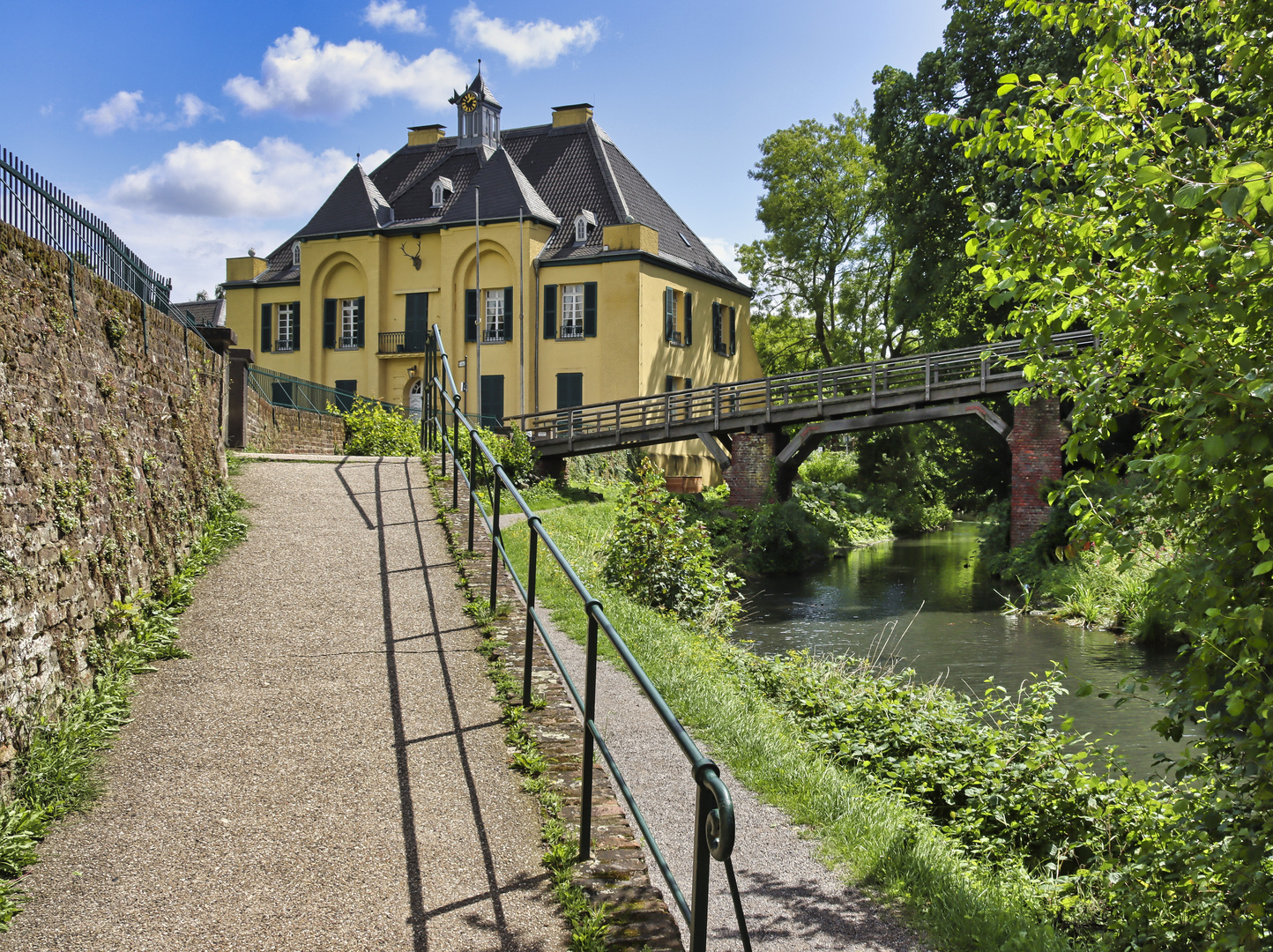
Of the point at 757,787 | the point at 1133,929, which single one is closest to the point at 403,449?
the point at 757,787

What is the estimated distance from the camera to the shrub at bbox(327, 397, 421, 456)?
16109mm

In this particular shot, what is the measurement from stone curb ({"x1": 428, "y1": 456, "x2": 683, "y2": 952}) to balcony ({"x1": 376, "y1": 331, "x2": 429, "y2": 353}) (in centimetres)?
2755

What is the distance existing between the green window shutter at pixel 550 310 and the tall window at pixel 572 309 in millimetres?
274

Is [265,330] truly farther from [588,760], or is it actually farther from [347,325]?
[588,760]

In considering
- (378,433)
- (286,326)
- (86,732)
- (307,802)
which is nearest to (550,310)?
(286,326)

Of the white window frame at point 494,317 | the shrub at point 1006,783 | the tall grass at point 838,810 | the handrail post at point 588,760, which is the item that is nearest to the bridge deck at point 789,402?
the white window frame at point 494,317

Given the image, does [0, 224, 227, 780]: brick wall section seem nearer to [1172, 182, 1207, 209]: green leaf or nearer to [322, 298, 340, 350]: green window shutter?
[1172, 182, 1207, 209]: green leaf

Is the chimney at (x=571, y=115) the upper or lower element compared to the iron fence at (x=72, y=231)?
upper

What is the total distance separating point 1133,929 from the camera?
5.04m

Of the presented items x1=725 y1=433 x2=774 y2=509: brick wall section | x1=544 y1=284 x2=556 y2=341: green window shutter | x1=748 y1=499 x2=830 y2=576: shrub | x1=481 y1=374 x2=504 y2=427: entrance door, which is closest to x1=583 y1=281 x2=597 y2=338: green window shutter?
x1=544 y1=284 x2=556 y2=341: green window shutter

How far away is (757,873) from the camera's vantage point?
5.18 meters

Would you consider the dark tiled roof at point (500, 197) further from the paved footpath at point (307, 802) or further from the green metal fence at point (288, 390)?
the paved footpath at point (307, 802)

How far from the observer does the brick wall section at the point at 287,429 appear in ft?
43.5

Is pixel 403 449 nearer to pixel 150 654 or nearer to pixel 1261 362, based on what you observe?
pixel 150 654
